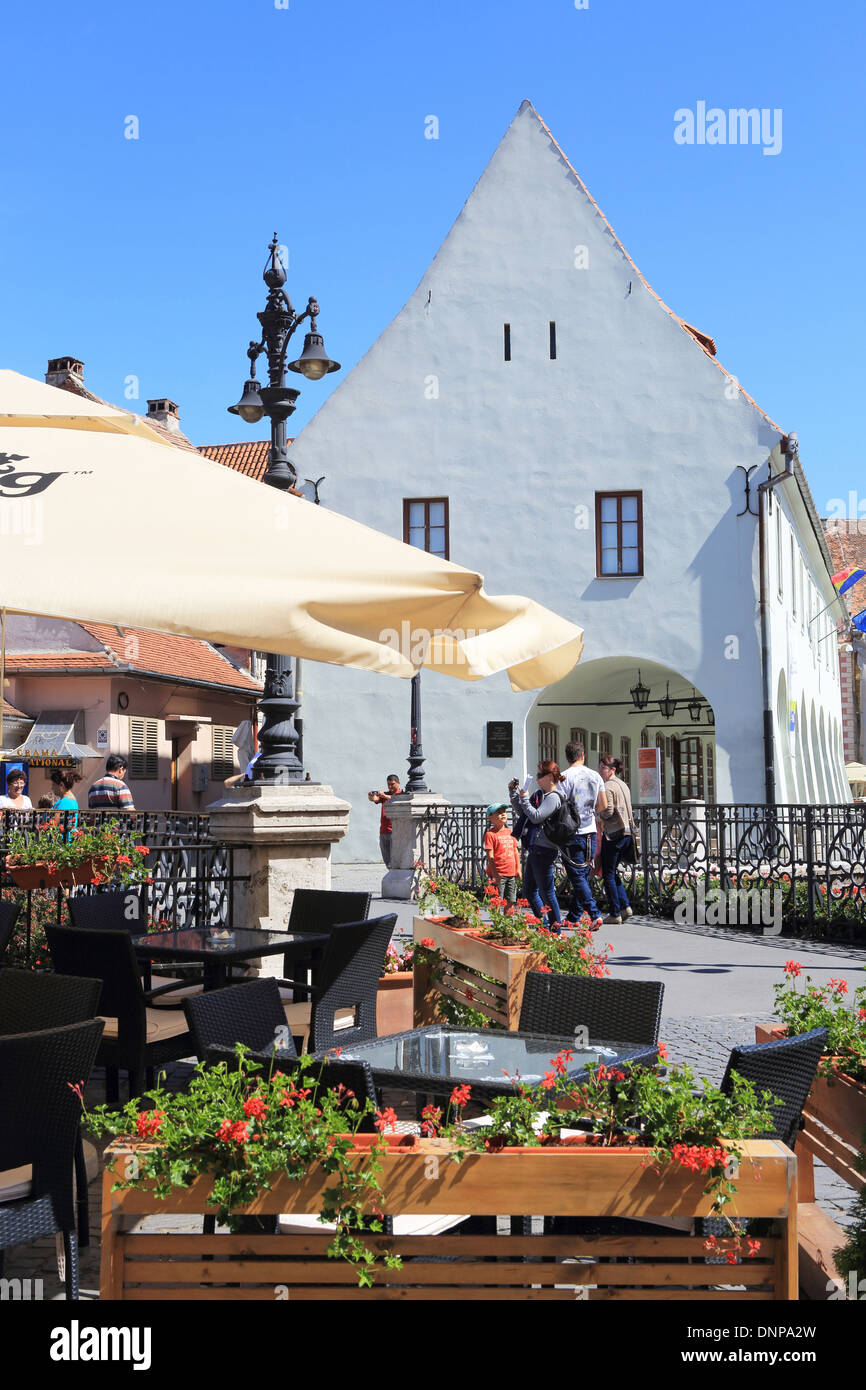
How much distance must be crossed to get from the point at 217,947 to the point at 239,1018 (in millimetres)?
1855

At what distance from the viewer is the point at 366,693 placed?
23.9m

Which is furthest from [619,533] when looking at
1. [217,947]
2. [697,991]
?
[217,947]

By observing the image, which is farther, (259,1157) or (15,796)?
(15,796)

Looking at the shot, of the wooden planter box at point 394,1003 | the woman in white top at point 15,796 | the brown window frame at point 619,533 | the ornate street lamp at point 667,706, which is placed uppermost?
the brown window frame at point 619,533

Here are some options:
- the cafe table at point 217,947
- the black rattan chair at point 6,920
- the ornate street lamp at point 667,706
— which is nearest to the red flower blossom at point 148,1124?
the cafe table at point 217,947

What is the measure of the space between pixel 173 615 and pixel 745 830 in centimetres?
1163

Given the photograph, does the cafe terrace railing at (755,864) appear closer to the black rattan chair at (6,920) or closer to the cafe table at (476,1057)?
the black rattan chair at (6,920)

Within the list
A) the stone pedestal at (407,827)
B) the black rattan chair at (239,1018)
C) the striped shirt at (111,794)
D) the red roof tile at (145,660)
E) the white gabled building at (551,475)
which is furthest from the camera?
the red roof tile at (145,660)

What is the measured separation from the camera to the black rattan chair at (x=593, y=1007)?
14.6ft

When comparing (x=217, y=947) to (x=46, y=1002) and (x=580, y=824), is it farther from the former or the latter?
(x=580, y=824)

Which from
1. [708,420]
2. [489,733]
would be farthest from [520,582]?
[708,420]

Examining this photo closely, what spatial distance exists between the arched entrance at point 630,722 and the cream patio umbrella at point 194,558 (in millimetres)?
16370

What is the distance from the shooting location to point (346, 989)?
586cm
